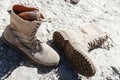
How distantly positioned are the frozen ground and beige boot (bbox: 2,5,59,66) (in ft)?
0.25

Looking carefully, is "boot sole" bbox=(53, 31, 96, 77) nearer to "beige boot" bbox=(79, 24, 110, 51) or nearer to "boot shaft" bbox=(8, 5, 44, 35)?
"beige boot" bbox=(79, 24, 110, 51)

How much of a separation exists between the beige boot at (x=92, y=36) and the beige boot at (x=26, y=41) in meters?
0.35

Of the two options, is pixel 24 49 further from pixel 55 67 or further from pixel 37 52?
pixel 55 67

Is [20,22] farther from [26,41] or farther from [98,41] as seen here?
[98,41]

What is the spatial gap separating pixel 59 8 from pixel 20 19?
98 centimetres

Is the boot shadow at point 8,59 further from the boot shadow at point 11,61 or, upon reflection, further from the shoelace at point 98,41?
the shoelace at point 98,41

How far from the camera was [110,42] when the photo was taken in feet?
8.98

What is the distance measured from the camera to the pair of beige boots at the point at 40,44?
2043 millimetres

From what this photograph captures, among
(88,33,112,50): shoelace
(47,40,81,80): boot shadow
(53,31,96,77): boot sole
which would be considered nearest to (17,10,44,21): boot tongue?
(53,31,96,77): boot sole

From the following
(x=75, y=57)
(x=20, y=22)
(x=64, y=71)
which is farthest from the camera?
(x=64, y=71)

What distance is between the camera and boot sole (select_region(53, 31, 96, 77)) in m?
2.05

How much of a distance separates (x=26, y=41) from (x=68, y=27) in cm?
70

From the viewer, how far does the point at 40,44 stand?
2191 millimetres

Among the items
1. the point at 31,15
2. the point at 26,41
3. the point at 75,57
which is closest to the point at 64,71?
the point at 75,57
